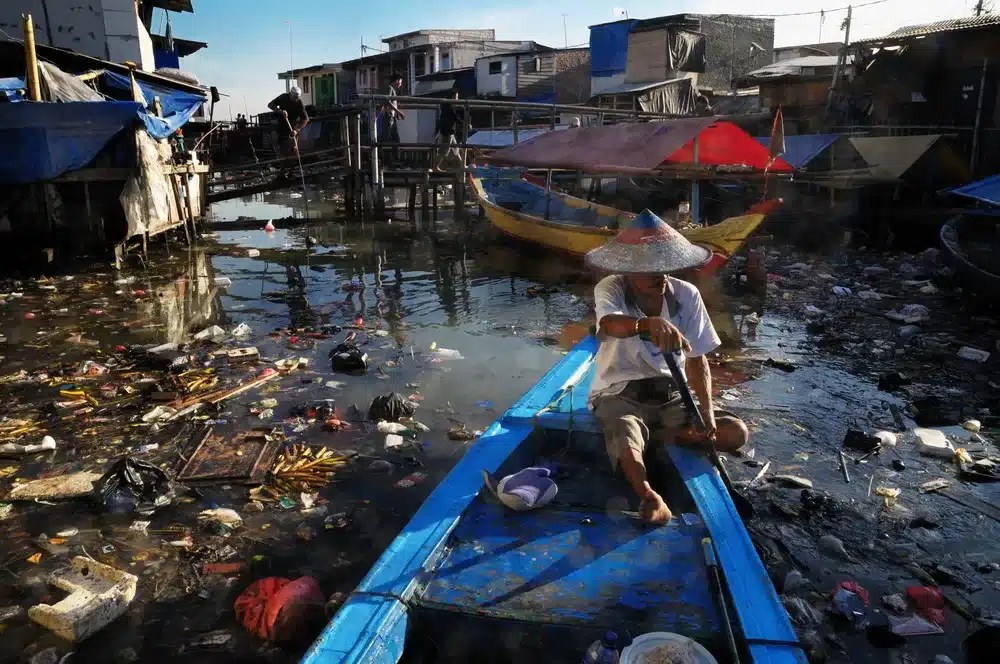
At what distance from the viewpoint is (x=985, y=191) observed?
9.11 m

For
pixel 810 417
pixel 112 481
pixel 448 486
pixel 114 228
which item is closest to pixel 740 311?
pixel 810 417

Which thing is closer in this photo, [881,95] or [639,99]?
[881,95]

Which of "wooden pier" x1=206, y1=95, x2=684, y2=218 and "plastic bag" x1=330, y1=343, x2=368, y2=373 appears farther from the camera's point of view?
"wooden pier" x1=206, y1=95, x2=684, y2=218

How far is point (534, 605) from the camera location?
91.4 inches

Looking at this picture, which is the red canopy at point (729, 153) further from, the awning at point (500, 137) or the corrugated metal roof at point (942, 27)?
the awning at point (500, 137)

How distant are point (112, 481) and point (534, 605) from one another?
2.78 m

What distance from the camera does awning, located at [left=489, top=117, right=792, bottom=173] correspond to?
8.37 meters

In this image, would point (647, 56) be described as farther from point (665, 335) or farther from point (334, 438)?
point (665, 335)

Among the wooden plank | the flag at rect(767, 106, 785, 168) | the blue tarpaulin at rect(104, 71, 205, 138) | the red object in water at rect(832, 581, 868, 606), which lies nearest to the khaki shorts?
the wooden plank

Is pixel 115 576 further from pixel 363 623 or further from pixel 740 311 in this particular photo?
pixel 740 311

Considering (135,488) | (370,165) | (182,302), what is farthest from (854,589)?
(370,165)

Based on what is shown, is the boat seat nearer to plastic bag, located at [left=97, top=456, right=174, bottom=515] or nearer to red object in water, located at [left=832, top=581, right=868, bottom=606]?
red object in water, located at [left=832, top=581, right=868, bottom=606]

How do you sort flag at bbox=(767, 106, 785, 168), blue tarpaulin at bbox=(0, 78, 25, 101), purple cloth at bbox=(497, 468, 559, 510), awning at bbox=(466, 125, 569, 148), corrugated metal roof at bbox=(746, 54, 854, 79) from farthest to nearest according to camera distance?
1. awning at bbox=(466, 125, 569, 148)
2. corrugated metal roof at bbox=(746, 54, 854, 79)
3. blue tarpaulin at bbox=(0, 78, 25, 101)
4. flag at bbox=(767, 106, 785, 168)
5. purple cloth at bbox=(497, 468, 559, 510)

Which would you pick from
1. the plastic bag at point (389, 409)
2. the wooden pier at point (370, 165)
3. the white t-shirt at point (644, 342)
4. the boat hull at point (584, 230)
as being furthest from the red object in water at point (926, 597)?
the wooden pier at point (370, 165)
